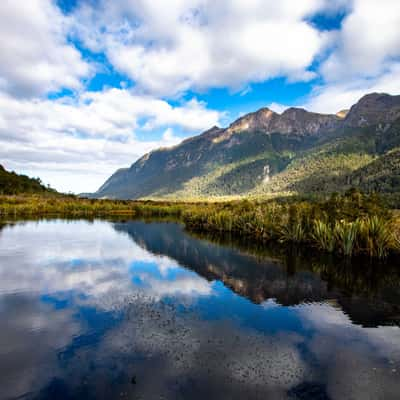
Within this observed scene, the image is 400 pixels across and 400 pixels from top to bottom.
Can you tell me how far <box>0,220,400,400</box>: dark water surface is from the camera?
9.92 m

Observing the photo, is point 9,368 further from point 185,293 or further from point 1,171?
point 1,171

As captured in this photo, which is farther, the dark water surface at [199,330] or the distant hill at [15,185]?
the distant hill at [15,185]

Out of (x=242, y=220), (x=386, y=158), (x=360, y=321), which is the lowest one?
(x=360, y=321)

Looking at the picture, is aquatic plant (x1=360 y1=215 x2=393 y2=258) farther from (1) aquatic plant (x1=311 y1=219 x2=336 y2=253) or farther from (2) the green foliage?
(1) aquatic plant (x1=311 y1=219 x2=336 y2=253)

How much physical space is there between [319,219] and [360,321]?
20.6m

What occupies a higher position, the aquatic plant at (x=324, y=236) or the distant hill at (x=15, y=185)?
the distant hill at (x=15, y=185)

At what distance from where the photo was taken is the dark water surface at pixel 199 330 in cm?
992

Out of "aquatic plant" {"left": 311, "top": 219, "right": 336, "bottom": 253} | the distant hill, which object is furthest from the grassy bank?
the distant hill

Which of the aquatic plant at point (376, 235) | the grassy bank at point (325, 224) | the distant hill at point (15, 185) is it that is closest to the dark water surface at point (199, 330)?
the aquatic plant at point (376, 235)

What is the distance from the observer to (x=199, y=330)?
14.2 meters

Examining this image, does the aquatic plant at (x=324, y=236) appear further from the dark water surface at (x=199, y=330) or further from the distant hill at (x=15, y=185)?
the distant hill at (x=15, y=185)

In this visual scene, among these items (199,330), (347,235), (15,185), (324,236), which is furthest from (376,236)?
(15,185)

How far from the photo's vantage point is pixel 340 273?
25109 millimetres

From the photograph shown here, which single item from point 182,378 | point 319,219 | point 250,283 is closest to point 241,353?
point 182,378
